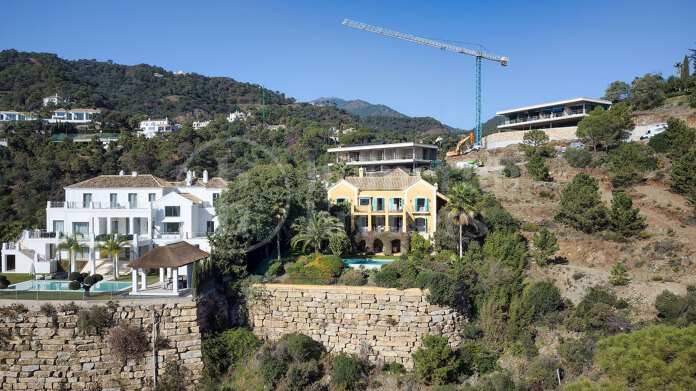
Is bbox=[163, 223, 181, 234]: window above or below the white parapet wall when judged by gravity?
below

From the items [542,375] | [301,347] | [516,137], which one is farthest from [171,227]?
[516,137]

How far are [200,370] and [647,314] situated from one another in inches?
1008

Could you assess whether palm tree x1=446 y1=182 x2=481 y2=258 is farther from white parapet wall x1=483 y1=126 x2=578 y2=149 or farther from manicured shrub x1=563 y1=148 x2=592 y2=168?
white parapet wall x1=483 y1=126 x2=578 y2=149

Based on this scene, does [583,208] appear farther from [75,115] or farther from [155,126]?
[75,115]

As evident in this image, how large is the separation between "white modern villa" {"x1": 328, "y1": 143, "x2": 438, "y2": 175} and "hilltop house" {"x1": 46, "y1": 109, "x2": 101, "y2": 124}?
2440 inches

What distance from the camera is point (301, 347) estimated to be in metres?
23.6

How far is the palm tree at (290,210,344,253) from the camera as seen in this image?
30.0m

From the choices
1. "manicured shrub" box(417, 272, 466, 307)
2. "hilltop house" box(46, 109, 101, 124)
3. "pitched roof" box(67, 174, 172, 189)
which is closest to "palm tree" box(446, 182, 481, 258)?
"manicured shrub" box(417, 272, 466, 307)

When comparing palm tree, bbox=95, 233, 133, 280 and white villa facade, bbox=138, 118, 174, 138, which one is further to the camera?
white villa facade, bbox=138, 118, 174, 138

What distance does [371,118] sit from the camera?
171250 mm

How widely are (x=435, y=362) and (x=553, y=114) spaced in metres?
48.9

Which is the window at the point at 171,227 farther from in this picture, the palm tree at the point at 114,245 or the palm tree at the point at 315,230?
the palm tree at the point at 315,230

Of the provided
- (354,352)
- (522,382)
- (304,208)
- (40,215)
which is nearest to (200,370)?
(354,352)

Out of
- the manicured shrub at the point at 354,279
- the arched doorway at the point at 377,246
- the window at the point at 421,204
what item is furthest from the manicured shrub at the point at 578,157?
the manicured shrub at the point at 354,279
